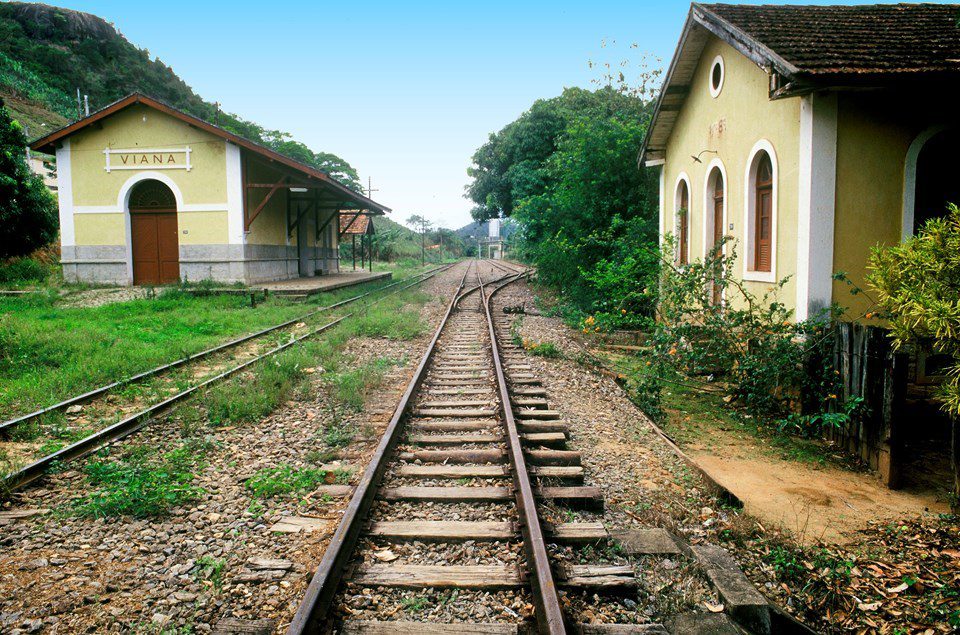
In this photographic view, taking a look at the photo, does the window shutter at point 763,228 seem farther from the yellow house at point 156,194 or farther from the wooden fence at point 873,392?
the yellow house at point 156,194

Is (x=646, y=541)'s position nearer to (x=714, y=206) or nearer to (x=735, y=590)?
(x=735, y=590)

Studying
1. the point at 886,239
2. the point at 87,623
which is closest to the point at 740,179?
the point at 886,239

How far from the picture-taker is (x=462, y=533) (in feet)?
12.0

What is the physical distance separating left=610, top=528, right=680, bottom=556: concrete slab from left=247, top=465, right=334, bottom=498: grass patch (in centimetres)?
235

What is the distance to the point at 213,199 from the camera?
1795cm

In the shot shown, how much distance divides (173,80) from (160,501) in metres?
80.2

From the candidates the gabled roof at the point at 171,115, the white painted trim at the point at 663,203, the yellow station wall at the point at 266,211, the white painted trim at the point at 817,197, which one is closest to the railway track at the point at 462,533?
the white painted trim at the point at 817,197

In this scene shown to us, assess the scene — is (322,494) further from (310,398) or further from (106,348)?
(106,348)

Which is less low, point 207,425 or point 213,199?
point 213,199

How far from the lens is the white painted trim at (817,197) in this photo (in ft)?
22.1

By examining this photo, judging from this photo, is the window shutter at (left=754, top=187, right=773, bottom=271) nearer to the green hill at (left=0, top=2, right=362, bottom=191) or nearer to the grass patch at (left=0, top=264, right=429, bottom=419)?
the grass patch at (left=0, top=264, right=429, bottom=419)

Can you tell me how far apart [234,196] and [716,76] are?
1400cm

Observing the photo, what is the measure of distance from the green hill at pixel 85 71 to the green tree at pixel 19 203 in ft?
78.6

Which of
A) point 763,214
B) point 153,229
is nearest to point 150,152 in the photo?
point 153,229
